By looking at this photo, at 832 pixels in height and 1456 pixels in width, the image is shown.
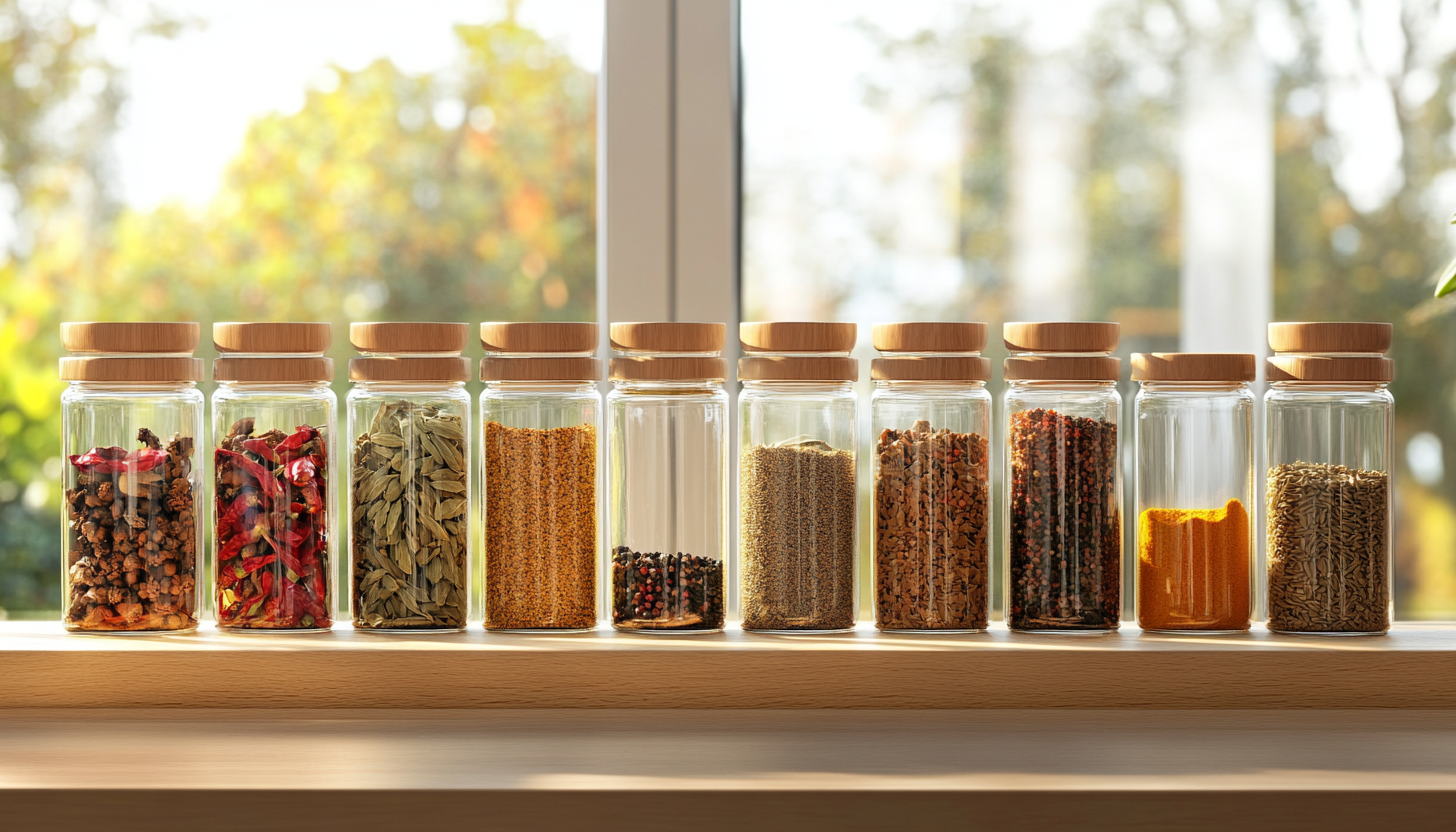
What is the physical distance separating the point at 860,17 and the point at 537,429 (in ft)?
2.72

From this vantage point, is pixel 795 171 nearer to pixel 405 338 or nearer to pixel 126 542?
pixel 405 338

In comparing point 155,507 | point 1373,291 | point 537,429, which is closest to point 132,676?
point 155,507

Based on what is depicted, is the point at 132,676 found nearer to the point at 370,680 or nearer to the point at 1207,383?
the point at 370,680

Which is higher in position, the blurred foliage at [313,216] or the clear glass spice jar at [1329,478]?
the blurred foliage at [313,216]

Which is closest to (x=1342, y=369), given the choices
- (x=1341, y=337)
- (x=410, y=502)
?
(x=1341, y=337)

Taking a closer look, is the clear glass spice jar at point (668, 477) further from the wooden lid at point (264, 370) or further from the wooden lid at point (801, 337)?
the wooden lid at point (264, 370)

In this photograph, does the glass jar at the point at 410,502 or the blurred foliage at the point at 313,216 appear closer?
the glass jar at the point at 410,502

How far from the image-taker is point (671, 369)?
112cm

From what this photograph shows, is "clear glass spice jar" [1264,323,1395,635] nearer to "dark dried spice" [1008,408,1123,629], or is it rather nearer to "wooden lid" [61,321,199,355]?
"dark dried spice" [1008,408,1123,629]

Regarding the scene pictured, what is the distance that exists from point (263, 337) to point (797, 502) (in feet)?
1.66

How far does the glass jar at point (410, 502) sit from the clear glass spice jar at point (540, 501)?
3 centimetres

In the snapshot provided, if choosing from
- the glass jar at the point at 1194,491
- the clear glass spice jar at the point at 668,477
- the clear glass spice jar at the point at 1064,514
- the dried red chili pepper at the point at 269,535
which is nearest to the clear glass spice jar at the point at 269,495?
the dried red chili pepper at the point at 269,535

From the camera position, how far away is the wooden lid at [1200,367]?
1.11 m

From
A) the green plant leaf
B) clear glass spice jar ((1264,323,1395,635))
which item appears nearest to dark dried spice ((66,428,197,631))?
clear glass spice jar ((1264,323,1395,635))
